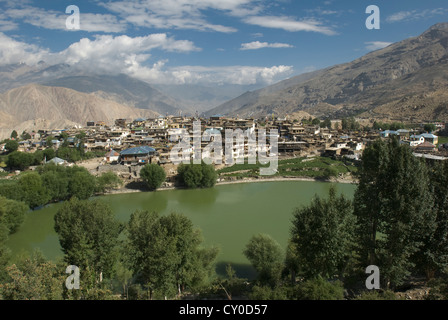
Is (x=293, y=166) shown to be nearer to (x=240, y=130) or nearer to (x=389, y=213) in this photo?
(x=240, y=130)

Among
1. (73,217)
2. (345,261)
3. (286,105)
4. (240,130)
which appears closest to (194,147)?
(240,130)

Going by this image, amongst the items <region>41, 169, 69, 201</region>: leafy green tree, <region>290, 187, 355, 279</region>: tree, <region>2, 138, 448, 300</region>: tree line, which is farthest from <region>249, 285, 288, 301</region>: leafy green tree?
<region>41, 169, 69, 201</region>: leafy green tree

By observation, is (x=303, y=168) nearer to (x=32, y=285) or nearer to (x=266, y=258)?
(x=266, y=258)

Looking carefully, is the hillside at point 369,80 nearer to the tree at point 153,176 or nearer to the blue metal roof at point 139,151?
the blue metal roof at point 139,151

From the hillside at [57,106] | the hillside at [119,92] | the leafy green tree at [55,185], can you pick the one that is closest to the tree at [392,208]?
the leafy green tree at [55,185]

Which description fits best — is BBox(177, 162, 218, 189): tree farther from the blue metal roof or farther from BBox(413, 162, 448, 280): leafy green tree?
BBox(413, 162, 448, 280): leafy green tree

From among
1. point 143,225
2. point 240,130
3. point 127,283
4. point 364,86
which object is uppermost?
point 364,86
